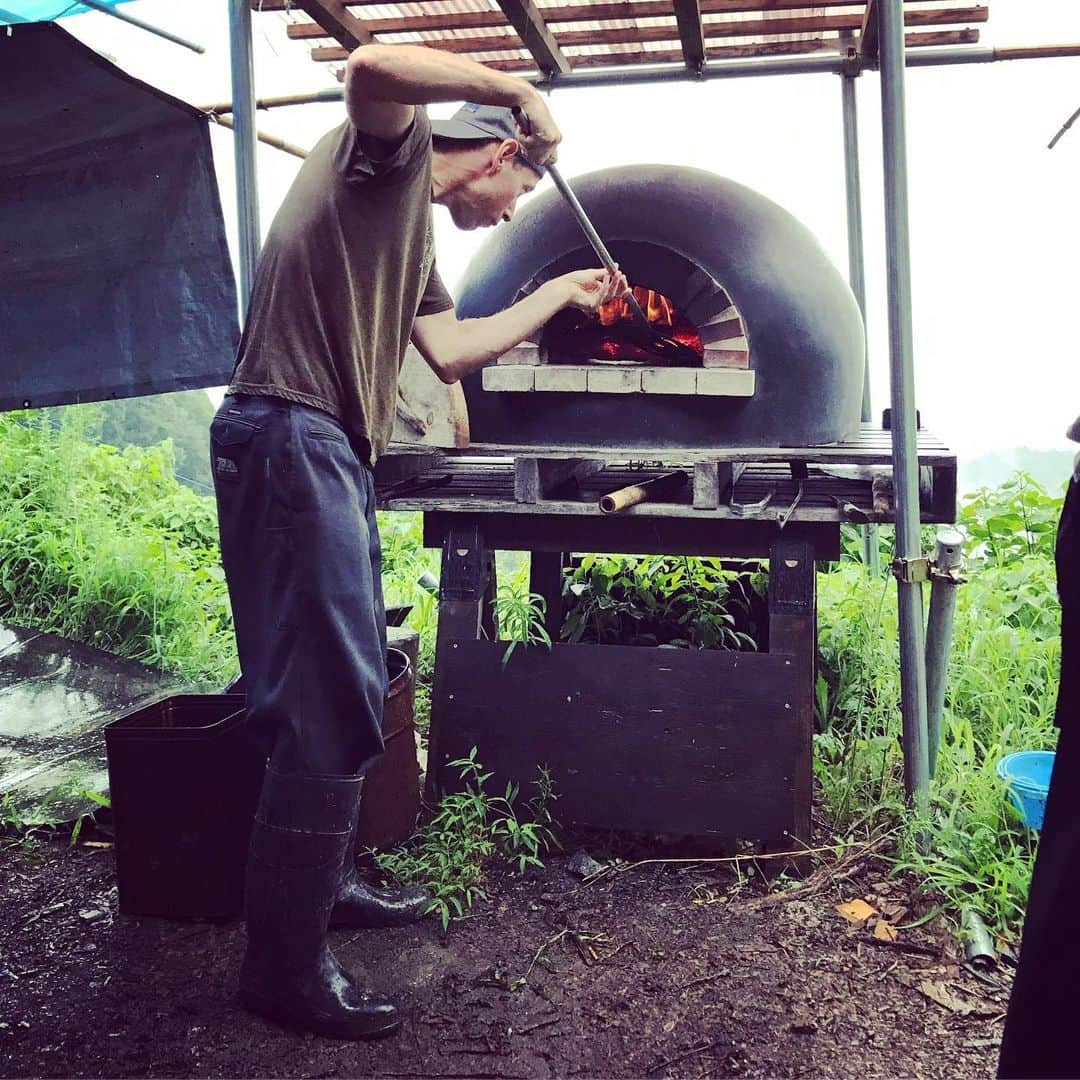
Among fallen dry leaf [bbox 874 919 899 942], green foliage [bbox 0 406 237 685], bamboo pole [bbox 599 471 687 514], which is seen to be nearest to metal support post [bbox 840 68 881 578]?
bamboo pole [bbox 599 471 687 514]

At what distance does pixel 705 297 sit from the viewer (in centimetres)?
357

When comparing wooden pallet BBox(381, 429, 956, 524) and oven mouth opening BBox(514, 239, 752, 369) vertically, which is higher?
oven mouth opening BBox(514, 239, 752, 369)

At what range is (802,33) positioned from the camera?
435cm

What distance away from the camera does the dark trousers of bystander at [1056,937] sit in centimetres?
128

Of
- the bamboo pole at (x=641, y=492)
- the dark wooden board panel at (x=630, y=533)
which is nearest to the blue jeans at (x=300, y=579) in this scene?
the bamboo pole at (x=641, y=492)

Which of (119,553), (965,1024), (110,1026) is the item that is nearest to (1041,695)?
(965,1024)

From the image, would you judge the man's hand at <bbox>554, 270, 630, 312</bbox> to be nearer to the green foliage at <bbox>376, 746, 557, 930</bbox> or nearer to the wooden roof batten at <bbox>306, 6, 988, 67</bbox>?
the wooden roof batten at <bbox>306, 6, 988, 67</bbox>

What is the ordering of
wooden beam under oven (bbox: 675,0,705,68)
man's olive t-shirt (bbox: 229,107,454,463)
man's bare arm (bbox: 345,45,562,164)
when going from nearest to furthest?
1. man's bare arm (bbox: 345,45,562,164)
2. man's olive t-shirt (bbox: 229,107,454,463)
3. wooden beam under oven (bbox: 675,0,705,68)

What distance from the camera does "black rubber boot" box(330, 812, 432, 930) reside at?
284 cm

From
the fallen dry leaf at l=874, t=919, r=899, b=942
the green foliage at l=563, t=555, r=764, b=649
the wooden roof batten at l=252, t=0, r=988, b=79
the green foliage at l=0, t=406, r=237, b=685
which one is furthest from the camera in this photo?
the green foliage at l=0, t=406, r=237, b=685

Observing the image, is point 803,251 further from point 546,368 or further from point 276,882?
point 276,882

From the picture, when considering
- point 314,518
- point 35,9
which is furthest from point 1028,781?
point 35,9

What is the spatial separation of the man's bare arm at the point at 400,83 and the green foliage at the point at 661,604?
2.21 meters

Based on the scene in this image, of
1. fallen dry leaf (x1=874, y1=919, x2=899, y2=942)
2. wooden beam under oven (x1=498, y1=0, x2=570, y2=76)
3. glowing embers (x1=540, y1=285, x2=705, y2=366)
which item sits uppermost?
wooden beam under oven (x1=498, y1=0, x2=570, y2=76)
